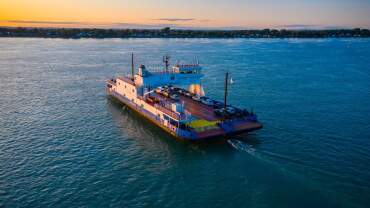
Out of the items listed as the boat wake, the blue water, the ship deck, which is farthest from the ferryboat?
the blue water

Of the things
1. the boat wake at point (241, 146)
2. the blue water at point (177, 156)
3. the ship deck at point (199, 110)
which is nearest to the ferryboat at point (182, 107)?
the ship deck at point (199, 110)

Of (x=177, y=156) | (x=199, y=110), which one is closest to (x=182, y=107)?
(x=199, y=110)

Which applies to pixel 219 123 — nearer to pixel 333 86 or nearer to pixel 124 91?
pixel 124 91

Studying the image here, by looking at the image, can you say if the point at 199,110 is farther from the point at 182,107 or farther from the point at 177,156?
the point at 177,156

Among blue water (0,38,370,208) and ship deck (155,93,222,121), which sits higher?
ship deck (155,93,222,121)

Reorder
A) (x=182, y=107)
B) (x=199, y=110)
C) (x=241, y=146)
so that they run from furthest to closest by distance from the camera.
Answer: (x=199, y=110) → (x=182, y=107) → (x=241, y=146)

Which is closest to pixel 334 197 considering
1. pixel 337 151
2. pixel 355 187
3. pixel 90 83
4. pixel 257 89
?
pixel 355 187

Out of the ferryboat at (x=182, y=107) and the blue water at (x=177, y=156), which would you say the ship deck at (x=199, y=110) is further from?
the blue water at (x=177, y=156)

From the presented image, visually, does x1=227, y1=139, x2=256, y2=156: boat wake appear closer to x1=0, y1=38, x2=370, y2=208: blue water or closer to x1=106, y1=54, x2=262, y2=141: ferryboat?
x1=0, y1=38, x2=370, y2=208: blue water
